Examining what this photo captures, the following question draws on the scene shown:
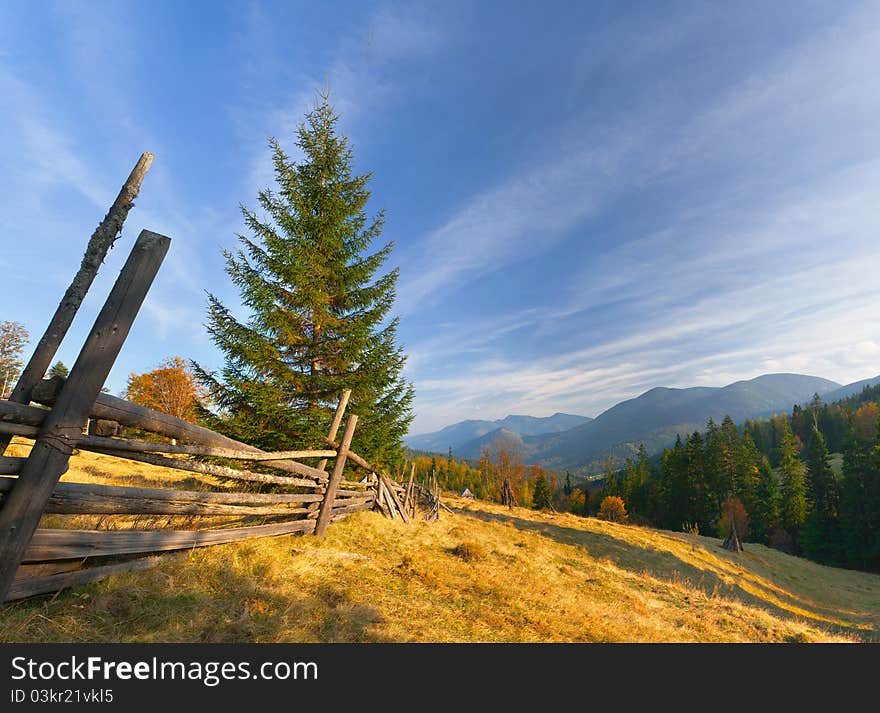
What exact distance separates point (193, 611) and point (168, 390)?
38.9 m

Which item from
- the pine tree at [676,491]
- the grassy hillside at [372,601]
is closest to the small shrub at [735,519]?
the pine tree at [676,491]

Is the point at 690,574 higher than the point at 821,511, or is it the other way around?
the point at 821,511

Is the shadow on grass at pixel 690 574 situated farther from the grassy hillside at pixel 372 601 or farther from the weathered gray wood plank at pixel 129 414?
the weathered gray wood plank at pixel 129 414

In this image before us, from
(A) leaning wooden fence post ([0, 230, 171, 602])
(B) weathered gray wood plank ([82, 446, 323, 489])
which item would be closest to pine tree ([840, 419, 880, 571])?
(B) weathered gray wood plank ([82, 446, 323, 489])

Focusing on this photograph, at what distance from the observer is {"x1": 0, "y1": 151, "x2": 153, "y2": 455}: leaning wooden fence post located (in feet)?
10.4

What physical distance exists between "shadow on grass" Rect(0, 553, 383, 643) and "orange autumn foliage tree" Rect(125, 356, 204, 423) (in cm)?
3360

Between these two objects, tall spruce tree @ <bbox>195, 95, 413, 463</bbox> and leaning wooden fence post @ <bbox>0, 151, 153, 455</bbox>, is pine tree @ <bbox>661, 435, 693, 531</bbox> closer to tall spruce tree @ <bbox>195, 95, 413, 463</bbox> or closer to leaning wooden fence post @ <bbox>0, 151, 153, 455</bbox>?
tall spruce tree @ <bbox>195, 95, 413, 463</bbox>

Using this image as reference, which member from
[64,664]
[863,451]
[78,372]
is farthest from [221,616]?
[863,451]

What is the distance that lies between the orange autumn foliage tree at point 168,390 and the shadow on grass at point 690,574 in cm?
3172

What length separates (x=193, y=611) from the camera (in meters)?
3.72

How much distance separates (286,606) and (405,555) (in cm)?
333

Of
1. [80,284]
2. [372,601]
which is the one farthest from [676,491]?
[80,284]

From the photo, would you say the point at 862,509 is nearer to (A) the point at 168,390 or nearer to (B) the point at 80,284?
(B) the point at 80,284

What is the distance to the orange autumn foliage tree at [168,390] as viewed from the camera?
33844 mm
